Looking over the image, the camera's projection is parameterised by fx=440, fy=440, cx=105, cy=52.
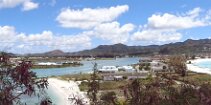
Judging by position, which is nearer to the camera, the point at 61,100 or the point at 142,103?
the point at 142,103

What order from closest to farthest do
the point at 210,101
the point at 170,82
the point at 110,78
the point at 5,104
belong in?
the point at 5,104 < the point at 210,101 < the point at 170,82 < the point at 110,78

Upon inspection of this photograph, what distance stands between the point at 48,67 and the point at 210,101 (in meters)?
192

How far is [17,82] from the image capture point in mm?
6168

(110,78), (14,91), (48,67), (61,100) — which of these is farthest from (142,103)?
(48,67)

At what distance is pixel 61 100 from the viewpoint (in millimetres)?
67125

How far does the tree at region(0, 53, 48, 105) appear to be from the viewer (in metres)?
6.08

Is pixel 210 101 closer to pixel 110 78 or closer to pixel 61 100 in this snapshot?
pixel 61 100

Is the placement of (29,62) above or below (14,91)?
above

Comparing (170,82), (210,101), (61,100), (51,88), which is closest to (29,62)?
(210,101)

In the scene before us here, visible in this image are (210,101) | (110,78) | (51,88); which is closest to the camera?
(210,101)

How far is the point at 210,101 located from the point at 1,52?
133 inches

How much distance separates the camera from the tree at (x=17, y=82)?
6.08 metres

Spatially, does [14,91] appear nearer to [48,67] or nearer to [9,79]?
[9,79]

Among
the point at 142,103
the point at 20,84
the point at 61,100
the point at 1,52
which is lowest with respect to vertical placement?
the point at 61,100
